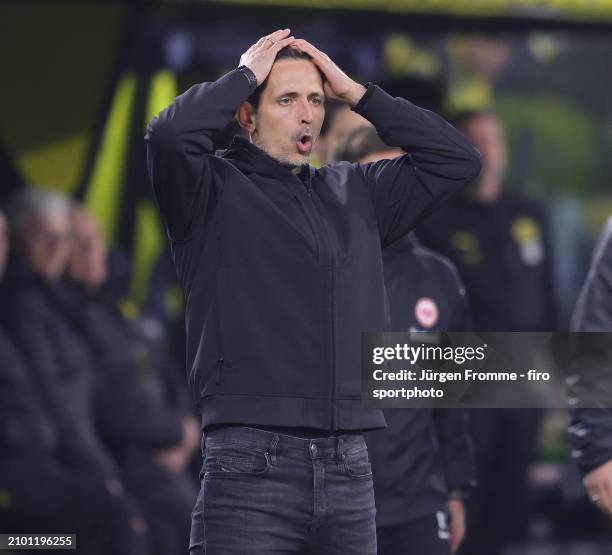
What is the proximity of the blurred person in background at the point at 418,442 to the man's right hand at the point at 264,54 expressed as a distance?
0.68 meters

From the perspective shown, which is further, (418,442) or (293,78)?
(418,442)

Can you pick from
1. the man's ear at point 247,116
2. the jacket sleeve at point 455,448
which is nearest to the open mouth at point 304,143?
the man's ear at point 247,116

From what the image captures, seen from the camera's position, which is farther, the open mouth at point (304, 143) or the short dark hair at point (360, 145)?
the short dark hair at point (360, 145)

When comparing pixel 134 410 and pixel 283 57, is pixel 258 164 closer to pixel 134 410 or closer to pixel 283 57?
pixel 283 57

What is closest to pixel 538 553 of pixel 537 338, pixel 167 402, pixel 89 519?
pixel 167 402

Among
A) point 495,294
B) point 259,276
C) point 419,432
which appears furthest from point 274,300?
point 495,294

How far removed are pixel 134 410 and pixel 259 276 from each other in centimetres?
260

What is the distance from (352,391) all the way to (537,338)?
1111mm

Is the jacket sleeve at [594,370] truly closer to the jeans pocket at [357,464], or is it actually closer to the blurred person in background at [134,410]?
the jeans pocket at [357,464]

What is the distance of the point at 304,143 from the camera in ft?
9.16

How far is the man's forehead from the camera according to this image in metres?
2.79

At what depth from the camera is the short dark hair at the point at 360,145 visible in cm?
357

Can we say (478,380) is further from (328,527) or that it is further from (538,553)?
(538,553)

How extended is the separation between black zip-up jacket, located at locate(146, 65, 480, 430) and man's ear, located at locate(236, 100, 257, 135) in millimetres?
76
